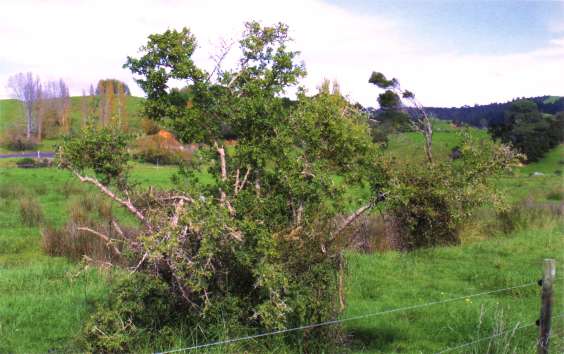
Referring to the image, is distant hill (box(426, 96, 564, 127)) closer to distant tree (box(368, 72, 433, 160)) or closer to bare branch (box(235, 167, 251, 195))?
distant tree (box(368, 72, 433, 160))

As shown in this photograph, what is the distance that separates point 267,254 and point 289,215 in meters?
0.93

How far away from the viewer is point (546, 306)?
6.44 m

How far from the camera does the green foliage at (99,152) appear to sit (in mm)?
7391

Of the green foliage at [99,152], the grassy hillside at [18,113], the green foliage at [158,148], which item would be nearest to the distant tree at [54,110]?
the grassy hillside at [18,113]

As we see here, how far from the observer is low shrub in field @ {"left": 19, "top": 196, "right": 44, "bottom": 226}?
781 inches

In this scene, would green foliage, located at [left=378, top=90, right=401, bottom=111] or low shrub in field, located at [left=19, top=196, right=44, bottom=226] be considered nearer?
low shrub in field, located at [left=19, top=196, right=44, bottom=226]

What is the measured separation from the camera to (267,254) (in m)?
6.84

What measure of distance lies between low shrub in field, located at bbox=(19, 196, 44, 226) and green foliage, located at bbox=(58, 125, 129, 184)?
1346 centimetres

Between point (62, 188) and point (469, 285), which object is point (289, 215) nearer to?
point (469, 285)

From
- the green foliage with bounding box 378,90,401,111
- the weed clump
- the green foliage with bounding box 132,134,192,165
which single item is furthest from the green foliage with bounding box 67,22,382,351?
the green foliage with bounding box 132,134,192,165

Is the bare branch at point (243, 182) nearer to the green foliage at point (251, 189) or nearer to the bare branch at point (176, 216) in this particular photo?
the green foliage at point (251, 189)

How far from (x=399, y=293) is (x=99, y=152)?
6224 mm

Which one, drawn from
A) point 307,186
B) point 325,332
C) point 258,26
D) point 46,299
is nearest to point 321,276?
point 325,332

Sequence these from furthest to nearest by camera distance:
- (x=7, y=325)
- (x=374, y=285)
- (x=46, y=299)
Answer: (x=374, y=285) → (x=46, y=299) → (x=7, y=325)
